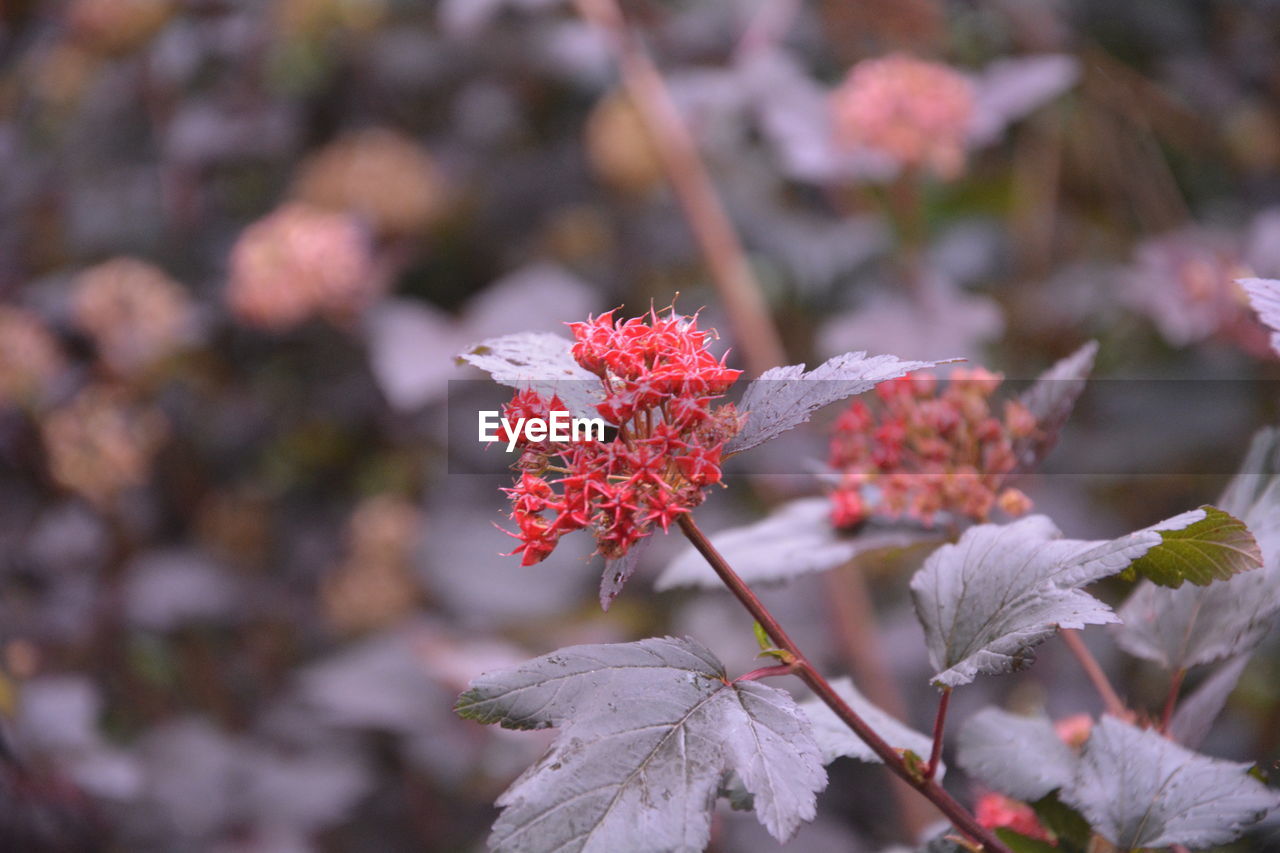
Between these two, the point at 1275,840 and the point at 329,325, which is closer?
the point at 1275,840

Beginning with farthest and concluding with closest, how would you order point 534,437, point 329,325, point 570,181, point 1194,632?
point 570,181 < point 329,325 < point 1194,632 < point 534,437

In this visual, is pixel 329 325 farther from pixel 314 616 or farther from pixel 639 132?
pixel 639 132

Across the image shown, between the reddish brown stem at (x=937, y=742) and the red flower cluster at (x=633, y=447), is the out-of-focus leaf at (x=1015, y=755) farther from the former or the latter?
the red flower cluster at (x=633, y=447)

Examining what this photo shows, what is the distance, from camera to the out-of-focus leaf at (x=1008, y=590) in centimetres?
47

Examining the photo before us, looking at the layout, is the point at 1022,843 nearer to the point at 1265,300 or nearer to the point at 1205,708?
the point at 1205,708

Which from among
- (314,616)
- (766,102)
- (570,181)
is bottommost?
(314,616)

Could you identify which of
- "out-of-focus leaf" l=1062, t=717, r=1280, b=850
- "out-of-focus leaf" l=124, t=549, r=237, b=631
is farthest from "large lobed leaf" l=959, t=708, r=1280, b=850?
"out-of-focus leaf" l=124, t=549, r=237, b=631

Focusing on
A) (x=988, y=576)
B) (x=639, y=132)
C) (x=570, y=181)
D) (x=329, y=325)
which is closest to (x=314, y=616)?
(x=329, y=325)

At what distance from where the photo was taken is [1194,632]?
615mm

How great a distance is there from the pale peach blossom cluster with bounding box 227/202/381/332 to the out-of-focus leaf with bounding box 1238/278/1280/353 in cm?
125

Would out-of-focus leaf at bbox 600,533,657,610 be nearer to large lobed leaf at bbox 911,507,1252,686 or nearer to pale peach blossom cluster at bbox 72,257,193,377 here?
large lobed leaf at bbox 911,507,1252,686

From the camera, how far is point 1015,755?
0.59 m

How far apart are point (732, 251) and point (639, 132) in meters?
0.34

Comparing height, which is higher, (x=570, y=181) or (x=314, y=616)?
(x=570, y=181)
